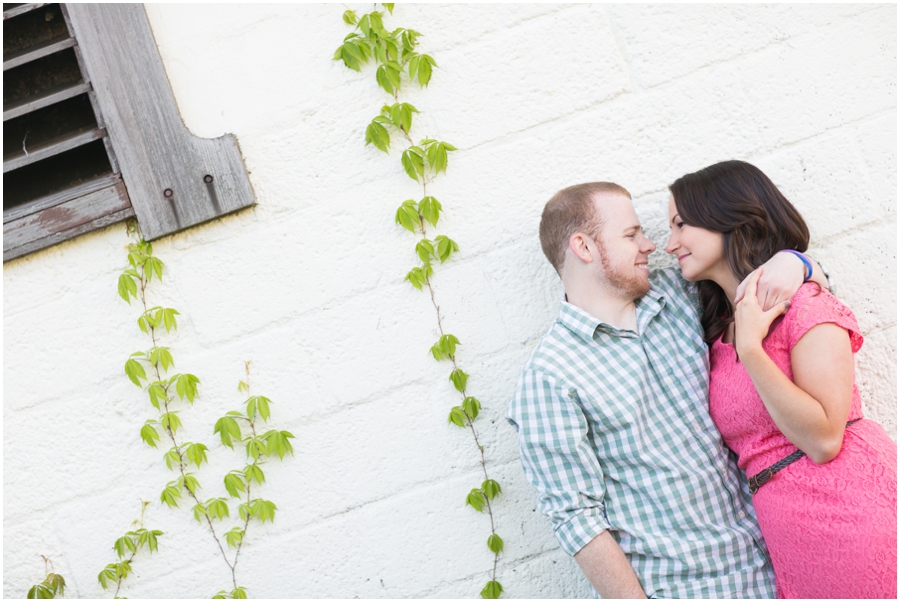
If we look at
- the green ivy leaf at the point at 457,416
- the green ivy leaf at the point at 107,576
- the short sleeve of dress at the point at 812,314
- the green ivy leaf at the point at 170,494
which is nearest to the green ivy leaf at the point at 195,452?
the green ivy leaf at the point at 170,494

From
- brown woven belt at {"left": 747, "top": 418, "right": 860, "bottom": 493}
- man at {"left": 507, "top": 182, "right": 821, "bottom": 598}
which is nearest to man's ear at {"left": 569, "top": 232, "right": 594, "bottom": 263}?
man at {"left": 507, "top": 182, "right": 821, "bottom": 598}

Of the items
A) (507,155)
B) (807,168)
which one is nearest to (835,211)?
(807,168)

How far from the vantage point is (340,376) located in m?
2.14

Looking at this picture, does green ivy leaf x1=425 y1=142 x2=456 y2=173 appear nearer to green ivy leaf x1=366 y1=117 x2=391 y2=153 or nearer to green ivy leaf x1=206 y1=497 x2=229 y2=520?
green ivy leaf x1=366 y1=117 x2=391 y2=153

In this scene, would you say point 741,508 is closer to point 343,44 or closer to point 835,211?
point 835,211

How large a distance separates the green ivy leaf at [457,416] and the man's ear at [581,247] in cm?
59

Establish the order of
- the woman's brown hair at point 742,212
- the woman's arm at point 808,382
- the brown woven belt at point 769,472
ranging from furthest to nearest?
the woman's brown hair at point 742,212 < the brown woven belt at point 769,472 < the woman's arm at point 808,382

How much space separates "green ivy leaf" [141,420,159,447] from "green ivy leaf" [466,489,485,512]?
0.97 metres

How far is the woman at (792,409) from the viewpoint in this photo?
1.62 m

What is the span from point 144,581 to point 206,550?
0.22m

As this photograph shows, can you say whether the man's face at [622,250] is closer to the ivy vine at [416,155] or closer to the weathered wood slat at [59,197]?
the ivy vine at [416,155]

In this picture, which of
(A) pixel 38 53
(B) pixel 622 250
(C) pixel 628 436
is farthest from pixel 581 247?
(A) pixel 38 53

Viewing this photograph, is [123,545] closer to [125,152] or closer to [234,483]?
[234,483]

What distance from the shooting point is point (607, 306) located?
193 cm
